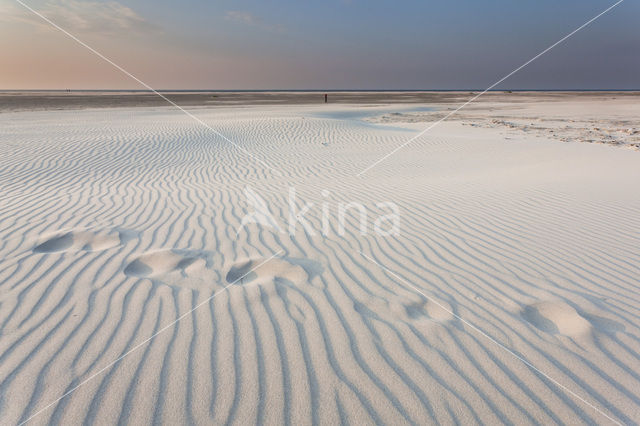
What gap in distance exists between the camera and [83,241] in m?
4.15

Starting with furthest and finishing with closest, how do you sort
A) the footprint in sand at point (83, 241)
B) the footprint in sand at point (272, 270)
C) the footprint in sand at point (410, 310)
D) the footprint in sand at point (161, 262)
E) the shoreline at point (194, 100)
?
the shoreline at point (194, 100), the footprint in sand at point (83, 241), the footprint in sand at point (161, 262), the footprint in sand at point (272, 270), the footprint in sand at point (410, 310)

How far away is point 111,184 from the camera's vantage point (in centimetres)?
718

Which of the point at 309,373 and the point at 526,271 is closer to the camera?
the point at 309,373

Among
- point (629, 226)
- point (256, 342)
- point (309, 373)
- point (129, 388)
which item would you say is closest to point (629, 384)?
point (309, 373)

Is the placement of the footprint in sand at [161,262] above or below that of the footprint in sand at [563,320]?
below

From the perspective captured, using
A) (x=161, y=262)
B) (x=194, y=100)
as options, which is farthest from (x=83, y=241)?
(x=194, y=100)

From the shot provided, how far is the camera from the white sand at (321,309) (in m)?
2.07

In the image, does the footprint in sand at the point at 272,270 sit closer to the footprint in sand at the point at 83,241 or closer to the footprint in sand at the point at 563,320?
the footprint in sand at the point at 83,241

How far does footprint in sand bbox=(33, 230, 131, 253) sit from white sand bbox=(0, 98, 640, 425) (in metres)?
0.03

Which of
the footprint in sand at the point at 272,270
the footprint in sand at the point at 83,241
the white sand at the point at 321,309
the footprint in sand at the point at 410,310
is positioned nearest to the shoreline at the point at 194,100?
the footprint in sand at the point at 83,241

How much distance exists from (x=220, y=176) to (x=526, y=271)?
6287 millimetres

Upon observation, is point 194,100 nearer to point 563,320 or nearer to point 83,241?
point 83,241

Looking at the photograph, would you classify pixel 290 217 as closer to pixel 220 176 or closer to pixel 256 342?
pixel 256 342

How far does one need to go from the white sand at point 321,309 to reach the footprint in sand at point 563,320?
0.05ft
